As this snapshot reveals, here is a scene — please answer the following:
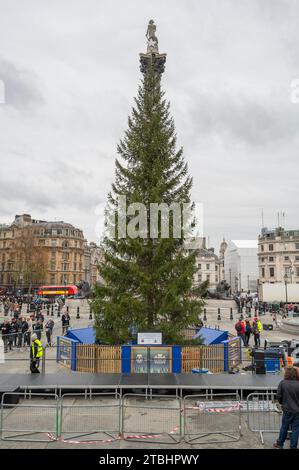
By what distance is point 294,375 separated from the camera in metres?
7.54

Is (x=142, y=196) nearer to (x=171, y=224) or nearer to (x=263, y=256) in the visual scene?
(x=171, y=224)

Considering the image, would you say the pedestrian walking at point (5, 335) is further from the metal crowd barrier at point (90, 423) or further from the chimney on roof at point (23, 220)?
the chimney on roof at point (23, 220)

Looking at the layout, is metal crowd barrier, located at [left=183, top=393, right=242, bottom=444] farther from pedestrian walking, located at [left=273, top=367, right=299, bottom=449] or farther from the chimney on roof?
the chimney on roof

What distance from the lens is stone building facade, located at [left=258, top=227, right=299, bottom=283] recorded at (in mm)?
85812

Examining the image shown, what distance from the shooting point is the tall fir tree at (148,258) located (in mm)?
16766

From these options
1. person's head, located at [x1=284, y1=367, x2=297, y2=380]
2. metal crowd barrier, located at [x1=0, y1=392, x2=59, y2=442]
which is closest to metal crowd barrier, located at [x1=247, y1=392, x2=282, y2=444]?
person's head, located at [x1=284, y1=367, x2=297, y2=380]

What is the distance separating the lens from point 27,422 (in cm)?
948

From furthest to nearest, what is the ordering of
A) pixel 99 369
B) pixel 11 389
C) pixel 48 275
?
1. pixel 48 275
2. pixel 99 369
3. pixel 11 389

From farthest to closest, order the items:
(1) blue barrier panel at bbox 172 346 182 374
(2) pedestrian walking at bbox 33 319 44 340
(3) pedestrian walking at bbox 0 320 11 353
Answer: (3) pedestrian walking at bbox 0 320 11 353 → (2) pedestrian walking at bbox 33 319 44 340 → (1) blue barrier panel at bbox 172 346 182 374

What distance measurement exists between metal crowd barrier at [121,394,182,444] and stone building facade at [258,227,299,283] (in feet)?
258

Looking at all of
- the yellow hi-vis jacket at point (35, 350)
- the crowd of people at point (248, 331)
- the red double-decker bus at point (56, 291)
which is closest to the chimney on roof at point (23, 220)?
the red double-decker bus at point (56, 291)

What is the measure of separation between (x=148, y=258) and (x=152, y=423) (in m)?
9.28
